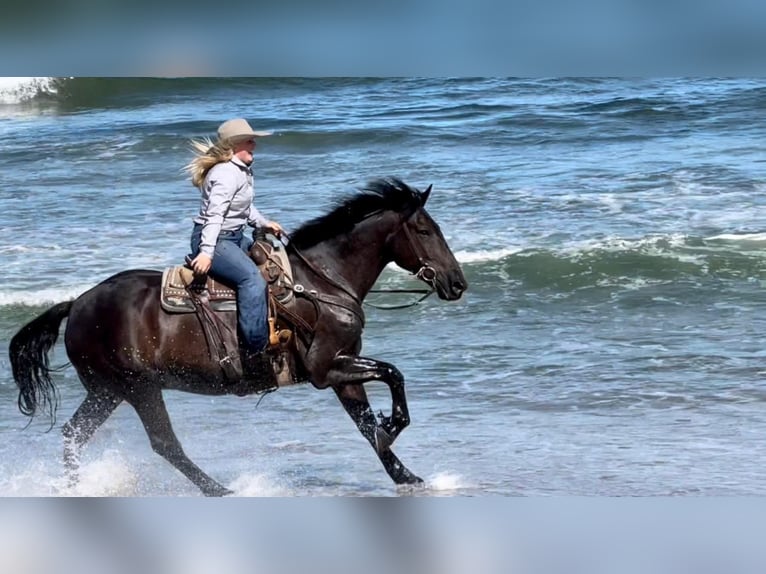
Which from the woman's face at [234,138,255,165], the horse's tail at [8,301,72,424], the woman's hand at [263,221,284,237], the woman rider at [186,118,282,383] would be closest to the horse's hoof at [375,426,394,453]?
the woman rider at [186,118,282,383]

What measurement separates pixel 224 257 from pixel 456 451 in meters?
2.57

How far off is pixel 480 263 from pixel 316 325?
27.8 feet

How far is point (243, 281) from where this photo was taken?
572cm

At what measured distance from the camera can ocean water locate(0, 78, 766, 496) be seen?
753cm

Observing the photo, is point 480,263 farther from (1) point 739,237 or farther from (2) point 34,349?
(2) point 34,349

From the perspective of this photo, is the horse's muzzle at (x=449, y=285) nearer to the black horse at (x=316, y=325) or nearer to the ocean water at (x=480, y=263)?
the black horse at (x=316, y=325)

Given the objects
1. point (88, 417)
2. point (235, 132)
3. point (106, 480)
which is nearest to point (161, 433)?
point (88, 417)

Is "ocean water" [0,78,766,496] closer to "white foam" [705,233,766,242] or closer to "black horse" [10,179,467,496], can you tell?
"white foam" [705,233,766,242]

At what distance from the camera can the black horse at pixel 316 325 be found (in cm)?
589

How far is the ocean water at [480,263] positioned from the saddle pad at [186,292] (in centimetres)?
113

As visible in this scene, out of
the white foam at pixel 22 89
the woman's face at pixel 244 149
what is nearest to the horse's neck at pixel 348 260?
the woman's face at pixel 244 149

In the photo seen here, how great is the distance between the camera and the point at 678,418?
8.91 m
